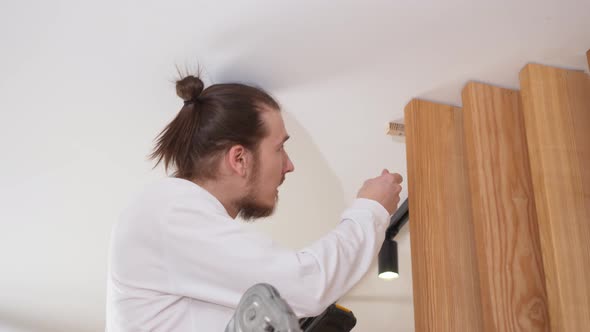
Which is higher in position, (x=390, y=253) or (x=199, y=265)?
(x=390, y=253)

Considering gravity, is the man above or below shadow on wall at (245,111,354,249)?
below

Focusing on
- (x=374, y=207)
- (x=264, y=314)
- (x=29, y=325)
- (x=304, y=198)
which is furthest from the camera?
(x=29, y=325)

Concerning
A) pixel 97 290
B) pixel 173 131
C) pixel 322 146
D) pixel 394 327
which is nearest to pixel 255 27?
pixel 173 131

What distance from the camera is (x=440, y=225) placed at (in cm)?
142

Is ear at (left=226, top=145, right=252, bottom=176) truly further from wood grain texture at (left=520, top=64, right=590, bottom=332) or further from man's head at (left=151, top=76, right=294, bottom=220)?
wood grain texture at (left=520, top=64, right=590, bottom=332)

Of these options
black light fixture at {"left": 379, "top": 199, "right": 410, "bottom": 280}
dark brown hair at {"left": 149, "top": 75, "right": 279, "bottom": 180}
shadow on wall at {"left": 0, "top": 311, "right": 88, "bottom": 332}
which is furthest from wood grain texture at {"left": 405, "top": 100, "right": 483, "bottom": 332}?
shadow on wall at {"left": 0, "top": 311, "right": 88, "bottom": 332}

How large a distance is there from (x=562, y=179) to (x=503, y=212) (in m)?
0.14

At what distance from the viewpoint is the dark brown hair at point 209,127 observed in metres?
1.30

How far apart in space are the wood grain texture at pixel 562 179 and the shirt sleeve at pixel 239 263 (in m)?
0.45

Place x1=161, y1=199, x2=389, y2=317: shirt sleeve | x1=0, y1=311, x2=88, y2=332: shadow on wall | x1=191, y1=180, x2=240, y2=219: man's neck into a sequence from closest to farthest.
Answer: x1=161, y1=199, x2=389, y2=317: shirt sleeve < x1=191, y1=180, x2=240, y2=219: man's neck < x1=0, y1=311, x2=88, y2=332: shadow on wall

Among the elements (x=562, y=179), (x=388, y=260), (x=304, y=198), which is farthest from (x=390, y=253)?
(x=562, y=179)

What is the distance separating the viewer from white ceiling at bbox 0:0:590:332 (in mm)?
1330

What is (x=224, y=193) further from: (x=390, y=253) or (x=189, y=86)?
(x=390, y=253)

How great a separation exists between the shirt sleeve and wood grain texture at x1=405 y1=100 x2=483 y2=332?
1.20ft
